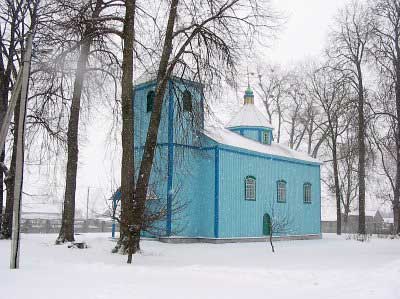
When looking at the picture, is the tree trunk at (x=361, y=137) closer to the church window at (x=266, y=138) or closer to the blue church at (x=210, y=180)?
the blue church at (x=210, y=180)

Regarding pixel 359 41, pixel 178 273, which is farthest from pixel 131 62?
pixel 359 41

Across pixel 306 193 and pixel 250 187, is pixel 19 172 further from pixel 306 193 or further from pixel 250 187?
pixel 306 193

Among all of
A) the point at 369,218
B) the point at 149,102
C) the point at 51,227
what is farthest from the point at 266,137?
the point at 369,218

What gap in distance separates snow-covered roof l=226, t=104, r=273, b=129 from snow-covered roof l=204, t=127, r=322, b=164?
4.48 ft

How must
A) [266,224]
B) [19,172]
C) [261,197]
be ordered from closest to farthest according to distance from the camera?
1. [19,172]
2. [261,197]
3. [266,224]

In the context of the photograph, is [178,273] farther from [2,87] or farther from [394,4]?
[394,4]

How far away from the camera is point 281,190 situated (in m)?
27.4

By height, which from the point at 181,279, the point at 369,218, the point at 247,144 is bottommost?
the point at 181,279

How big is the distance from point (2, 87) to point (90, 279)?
13848 millimetres

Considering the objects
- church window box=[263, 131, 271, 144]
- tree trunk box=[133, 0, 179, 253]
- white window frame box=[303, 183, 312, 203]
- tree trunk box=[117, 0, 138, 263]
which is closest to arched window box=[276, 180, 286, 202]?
white window frame box=[303, 183, 312, 203]

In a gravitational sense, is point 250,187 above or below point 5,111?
below

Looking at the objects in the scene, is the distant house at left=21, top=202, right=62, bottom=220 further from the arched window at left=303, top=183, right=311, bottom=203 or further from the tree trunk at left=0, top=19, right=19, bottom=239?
the tree trunk at left=0, top=19, right=19, bottom=239

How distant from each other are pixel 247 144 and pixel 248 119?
394 centimetres

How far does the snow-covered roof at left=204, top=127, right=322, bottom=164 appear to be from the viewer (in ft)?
78.0
